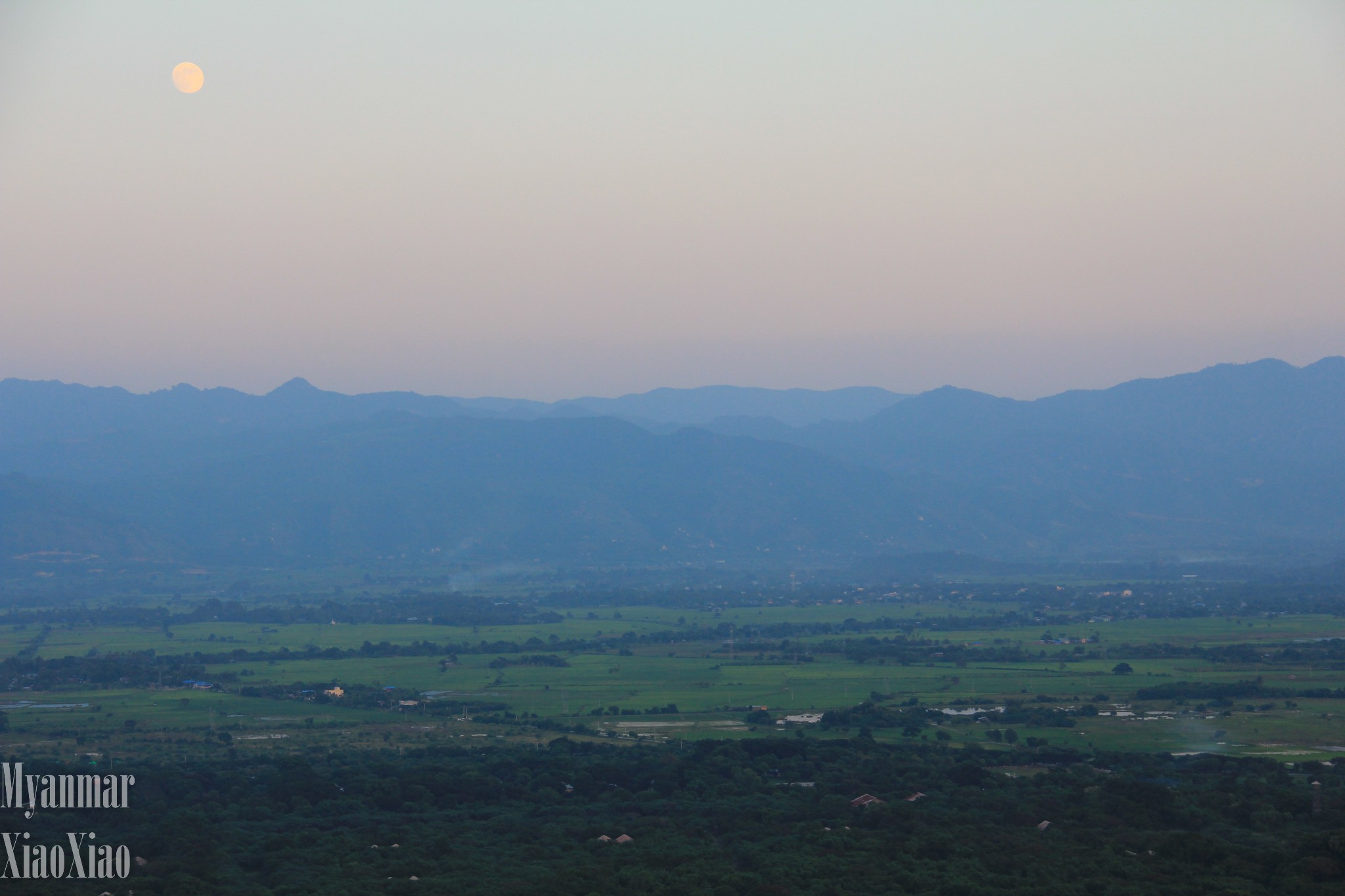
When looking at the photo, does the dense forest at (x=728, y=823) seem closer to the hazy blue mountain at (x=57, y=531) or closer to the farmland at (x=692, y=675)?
the farmland at (x=692, y=675)

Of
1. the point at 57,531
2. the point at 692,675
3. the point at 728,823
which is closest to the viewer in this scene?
the point at 728,823

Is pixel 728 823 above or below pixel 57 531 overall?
below

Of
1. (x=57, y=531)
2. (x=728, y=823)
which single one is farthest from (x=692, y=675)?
(x=57, y=531)

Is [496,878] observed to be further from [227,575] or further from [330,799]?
[227,575]

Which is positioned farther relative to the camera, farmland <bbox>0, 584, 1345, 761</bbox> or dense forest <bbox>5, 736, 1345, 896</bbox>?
farmland <bbox>0, 584, 1345, 761</bbox>

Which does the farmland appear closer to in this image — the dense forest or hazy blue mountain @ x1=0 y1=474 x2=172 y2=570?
the dense forest

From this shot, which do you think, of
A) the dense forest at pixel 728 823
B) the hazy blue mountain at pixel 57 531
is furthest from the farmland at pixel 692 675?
the hazy blue mountain at pixel 57 531

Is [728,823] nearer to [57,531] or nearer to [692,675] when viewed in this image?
[692,675]

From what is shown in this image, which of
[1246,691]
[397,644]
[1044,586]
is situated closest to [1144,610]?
[1044,586]

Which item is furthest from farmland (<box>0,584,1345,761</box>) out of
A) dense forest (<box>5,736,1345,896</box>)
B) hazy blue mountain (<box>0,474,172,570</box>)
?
hazy blue mountain (<box>0,474,172,570</box>)
